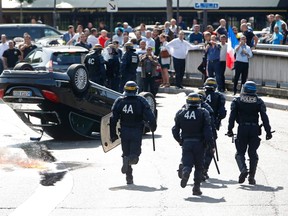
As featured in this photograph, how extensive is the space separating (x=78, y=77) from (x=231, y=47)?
8816mm

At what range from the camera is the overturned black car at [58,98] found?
18094 millimetres

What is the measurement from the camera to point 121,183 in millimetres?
14625

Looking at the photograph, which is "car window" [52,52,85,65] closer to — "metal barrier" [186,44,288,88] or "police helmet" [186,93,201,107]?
"metal barrier" [186,44,288,88]

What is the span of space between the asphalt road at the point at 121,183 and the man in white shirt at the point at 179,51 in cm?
837

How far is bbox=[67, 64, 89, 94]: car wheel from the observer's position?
18391 mm

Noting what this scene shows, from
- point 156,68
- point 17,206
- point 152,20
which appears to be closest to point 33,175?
point 17,206

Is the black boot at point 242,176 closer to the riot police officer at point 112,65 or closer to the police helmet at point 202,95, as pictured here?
the police helmet at point 202,95

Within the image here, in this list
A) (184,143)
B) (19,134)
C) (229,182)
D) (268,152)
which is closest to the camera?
(184,143)

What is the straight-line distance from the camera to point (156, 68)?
2580 cm

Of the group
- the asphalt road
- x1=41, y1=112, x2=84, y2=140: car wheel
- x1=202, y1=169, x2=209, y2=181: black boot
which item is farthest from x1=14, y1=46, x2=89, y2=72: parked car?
x1=202, y1=169, x2=209, y2=181: black boot

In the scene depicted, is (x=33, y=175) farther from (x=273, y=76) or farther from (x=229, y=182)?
(x=273, y=76)

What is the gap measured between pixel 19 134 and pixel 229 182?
7.33 m

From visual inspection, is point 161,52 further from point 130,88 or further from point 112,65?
point 130,88

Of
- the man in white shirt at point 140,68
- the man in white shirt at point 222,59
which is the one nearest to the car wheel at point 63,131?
the man in white shirt at point 140,68
